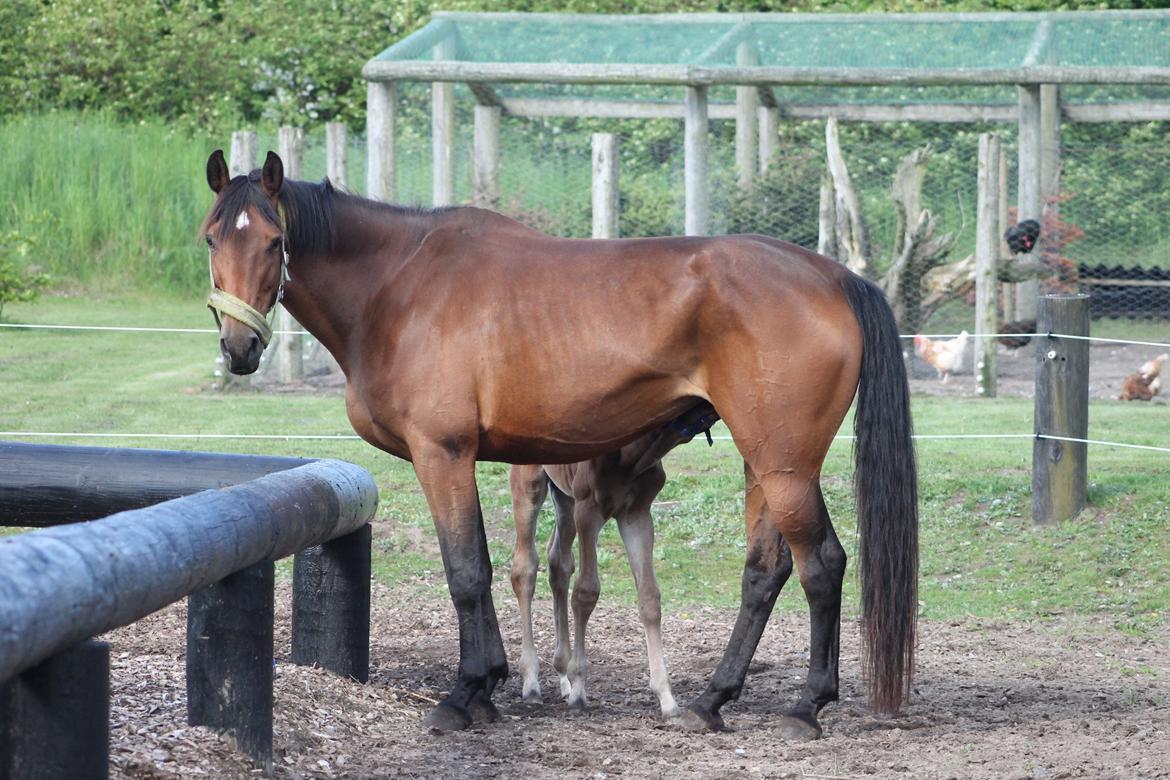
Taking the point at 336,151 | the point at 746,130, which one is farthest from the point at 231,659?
the point at 746,130

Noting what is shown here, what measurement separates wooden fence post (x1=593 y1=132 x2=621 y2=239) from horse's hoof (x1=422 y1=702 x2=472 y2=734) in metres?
7.19

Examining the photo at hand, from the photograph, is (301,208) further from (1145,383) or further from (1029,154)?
(1029,154)

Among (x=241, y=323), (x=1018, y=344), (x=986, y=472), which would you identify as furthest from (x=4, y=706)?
(x=1018, y=344)

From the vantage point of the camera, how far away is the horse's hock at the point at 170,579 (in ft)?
10.1

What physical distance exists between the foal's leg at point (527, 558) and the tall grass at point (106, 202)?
12640 mm

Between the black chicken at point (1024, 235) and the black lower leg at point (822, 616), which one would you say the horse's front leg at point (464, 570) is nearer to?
the black lower leg at point (822, 616)

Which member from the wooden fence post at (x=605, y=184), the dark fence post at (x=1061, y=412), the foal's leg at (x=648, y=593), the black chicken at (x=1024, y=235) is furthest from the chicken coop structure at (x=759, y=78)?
the foal's leg at (x=648, y=593)

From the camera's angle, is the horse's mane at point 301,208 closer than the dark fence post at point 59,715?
No

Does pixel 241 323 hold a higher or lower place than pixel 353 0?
lower

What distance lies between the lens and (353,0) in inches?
907

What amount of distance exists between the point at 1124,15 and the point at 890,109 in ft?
7.30

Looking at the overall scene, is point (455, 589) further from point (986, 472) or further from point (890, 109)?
point (890, 109)

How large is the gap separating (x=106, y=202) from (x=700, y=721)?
14.7 meters

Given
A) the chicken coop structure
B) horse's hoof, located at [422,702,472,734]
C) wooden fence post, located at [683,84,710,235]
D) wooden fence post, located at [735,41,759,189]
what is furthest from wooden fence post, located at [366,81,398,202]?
horse's hoof, located at [422,702,472,734]
